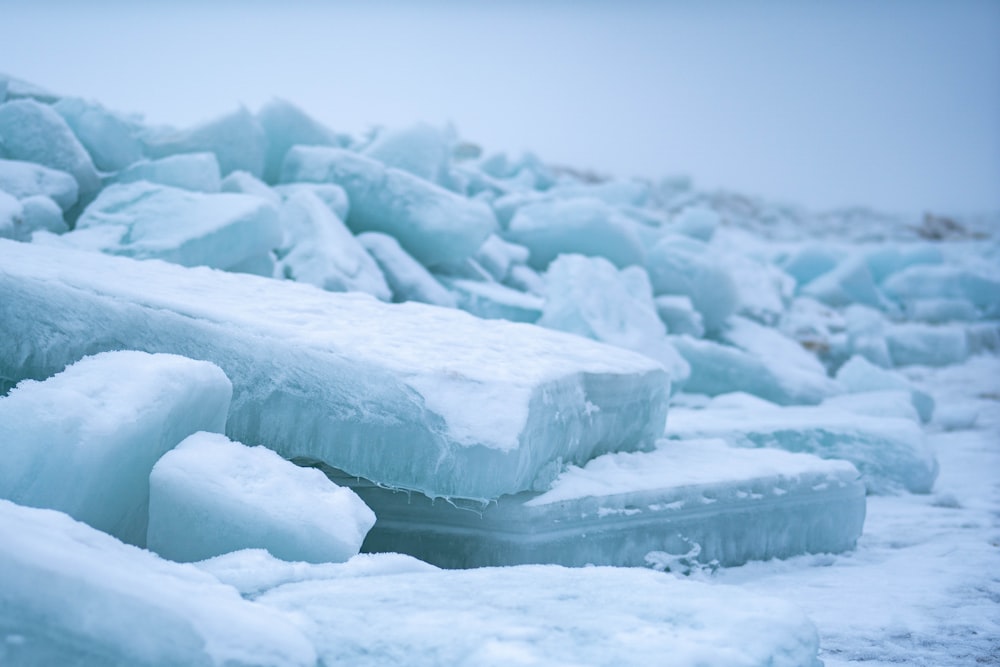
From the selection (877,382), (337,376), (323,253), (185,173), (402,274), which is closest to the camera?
(337,376)

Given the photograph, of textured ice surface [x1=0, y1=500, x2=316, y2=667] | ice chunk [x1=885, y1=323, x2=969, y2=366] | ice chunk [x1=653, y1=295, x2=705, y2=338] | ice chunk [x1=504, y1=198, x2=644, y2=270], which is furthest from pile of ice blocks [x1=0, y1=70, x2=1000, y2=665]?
ice chunk [x1=885, y1=323, x2=969, y2=366]

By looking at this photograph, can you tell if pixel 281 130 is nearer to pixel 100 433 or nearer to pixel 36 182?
A: pixel 36 182

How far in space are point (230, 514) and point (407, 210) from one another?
2647 mm

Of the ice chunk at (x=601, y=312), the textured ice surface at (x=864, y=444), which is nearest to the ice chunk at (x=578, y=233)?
the ice chunk at (x=601, y=312)

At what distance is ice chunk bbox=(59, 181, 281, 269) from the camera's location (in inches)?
102

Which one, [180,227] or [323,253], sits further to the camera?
[323,253]

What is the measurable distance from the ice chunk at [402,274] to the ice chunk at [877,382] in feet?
7.56

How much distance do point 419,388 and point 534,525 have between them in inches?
13.7

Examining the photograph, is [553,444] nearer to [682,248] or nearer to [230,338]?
[230,338]

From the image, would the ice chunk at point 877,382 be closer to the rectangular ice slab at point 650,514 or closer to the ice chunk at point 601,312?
the ice chunk at point 601,312

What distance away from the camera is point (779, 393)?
13.0ft

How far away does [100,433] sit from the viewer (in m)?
1.13

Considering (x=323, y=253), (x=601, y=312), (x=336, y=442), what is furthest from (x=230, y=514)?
(x=601, y=312)

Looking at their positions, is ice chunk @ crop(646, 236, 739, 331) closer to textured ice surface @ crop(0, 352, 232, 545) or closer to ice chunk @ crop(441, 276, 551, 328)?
ice chunk @ crop(441, 276, 551, 328)
